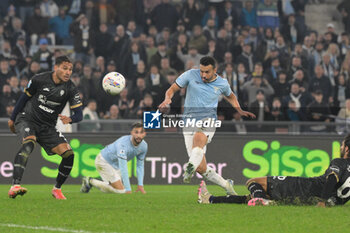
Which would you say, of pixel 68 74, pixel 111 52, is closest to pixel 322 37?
pixel 111 52

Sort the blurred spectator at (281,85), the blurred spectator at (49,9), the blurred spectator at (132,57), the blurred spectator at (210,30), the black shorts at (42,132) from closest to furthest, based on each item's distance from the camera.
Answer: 1. the black shorts at (42,132)
2. the blurred spectator at (281,85)
3. the blurred spectator at (132,57)
4. the blurred spectator at (210,30)
5. the blurred spectator at (49,9)

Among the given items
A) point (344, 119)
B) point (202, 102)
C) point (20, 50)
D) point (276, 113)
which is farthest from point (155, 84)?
point (202, 102)

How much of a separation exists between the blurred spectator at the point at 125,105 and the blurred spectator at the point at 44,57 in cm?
205

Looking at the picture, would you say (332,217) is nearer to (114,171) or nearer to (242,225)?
(242,225)

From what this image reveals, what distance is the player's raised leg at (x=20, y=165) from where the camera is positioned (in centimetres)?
1027

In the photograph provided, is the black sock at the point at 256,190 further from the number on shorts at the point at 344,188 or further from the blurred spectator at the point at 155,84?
the blurred spectator at the point at 155,84

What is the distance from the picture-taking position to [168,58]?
19500 mm

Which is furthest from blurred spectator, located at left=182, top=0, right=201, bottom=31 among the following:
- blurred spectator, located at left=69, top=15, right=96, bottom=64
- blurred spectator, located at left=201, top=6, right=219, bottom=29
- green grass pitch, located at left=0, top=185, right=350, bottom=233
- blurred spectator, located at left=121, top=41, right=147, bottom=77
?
green grass pitch, located at left=0, top=185, right=350, bottom=233

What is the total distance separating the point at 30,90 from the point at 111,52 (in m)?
9.32

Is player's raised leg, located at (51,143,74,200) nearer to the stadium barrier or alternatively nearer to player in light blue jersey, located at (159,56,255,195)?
player in light blue jersey, located at (159,56,255,195)

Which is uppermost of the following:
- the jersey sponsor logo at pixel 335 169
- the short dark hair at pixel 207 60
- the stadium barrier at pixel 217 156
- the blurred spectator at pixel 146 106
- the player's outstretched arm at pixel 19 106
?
the short dark hair at pixel 207 60

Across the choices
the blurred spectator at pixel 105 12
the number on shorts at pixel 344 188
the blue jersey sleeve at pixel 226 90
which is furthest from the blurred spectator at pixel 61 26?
the number on shorts at pixel 344 188

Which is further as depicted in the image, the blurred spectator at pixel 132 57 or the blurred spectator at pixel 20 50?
the blurred spectator at pixel 132 57

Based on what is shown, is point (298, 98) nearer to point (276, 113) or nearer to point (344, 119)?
point (276, 113)
